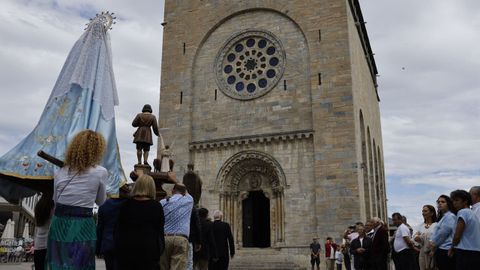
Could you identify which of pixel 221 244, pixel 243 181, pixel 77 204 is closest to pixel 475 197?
pixel 221 244

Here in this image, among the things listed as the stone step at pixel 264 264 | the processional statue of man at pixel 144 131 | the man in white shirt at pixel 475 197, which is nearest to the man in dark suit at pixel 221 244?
the processional statue of man at pixel 144 131

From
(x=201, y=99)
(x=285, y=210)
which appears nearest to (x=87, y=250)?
(x=285, y=210)

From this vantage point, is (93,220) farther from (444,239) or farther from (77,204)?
(444,239)

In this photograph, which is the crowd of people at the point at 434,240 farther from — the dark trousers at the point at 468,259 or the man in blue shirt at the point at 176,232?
the man in blue shirt at the point at 176,232

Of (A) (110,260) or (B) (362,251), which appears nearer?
(A) (110,260)

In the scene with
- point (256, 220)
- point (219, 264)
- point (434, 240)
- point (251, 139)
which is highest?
point (251, 139)

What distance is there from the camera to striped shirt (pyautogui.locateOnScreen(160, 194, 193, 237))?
217 inches

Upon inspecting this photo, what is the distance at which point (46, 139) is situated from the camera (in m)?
5.82

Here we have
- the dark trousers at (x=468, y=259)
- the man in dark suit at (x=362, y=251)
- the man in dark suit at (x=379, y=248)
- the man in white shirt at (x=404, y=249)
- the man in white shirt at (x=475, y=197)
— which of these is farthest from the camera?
the man in dark suit at (x=362, y=251)

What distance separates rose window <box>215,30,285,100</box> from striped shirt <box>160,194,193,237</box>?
A: 13874 millimetres

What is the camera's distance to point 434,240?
6.16 m

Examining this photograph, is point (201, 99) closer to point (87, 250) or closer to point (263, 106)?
point (263, 106)

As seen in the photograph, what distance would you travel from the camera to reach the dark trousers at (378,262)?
8352 mm

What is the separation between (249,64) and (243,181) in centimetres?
540
